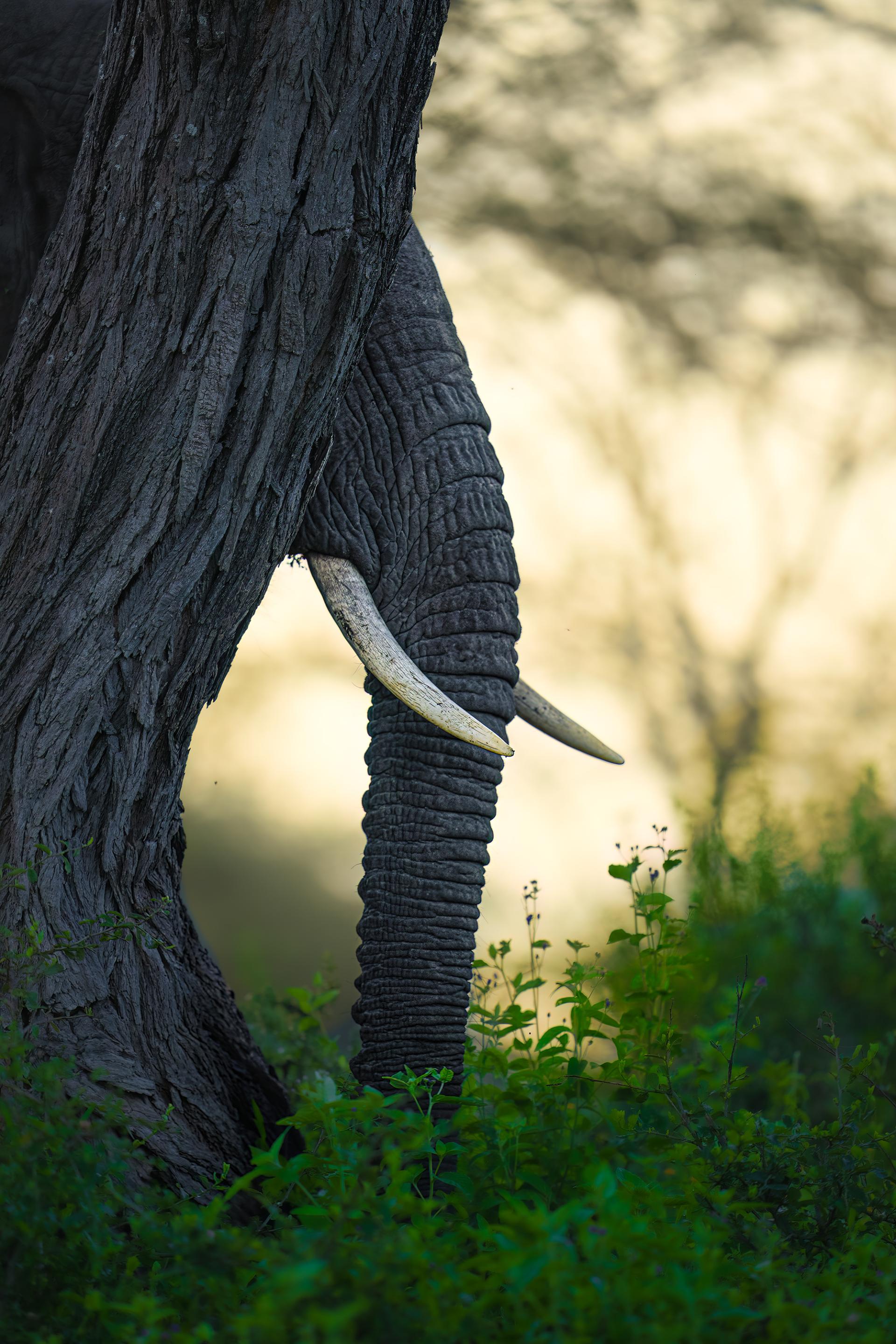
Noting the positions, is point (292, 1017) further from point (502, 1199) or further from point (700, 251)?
point (700, 251)

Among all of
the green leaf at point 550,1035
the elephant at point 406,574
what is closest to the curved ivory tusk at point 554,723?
the elephant at point 406,574

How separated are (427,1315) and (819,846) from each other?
6.63m

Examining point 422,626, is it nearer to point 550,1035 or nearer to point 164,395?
point 164,395

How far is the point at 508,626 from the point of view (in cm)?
273

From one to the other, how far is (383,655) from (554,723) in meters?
0.80

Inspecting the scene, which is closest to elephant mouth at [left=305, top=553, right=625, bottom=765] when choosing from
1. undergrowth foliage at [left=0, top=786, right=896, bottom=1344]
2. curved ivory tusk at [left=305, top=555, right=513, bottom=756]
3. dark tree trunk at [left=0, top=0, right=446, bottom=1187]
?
curved ivory tusk at [left=305, top=555, right=513, bottom=756]

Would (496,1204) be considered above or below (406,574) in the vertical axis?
below

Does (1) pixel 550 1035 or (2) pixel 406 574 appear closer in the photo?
(1) pixel 550 1035

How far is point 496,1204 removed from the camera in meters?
1.82

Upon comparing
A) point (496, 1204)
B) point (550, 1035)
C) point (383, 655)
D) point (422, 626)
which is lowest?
point (496, 1204)

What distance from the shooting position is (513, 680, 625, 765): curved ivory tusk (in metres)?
3.21

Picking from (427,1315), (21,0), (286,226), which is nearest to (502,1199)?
(427,1315)

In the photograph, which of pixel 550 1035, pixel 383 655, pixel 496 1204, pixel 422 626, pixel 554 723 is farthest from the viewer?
pixel 554 723

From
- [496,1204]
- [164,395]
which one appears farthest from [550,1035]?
[164,395]
